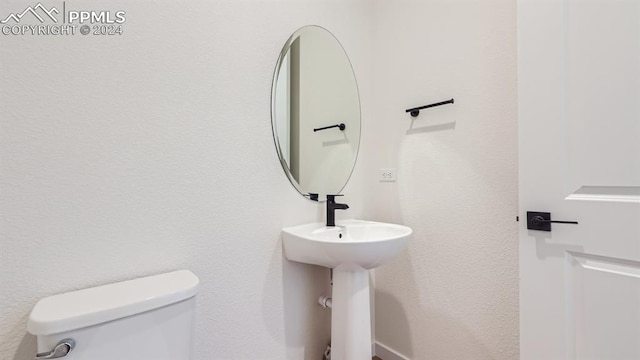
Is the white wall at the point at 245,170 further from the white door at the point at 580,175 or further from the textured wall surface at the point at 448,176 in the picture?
the white door at the point at 580,175

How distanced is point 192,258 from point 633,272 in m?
1.58

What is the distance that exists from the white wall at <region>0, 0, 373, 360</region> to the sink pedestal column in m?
0.22

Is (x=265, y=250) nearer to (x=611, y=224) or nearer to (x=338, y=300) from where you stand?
(x=338, y=300)

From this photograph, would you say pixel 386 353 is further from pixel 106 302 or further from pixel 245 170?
pixel 106 302

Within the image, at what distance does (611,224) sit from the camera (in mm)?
944

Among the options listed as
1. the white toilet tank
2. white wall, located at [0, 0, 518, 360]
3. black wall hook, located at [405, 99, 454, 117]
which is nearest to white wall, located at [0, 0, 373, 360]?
white wall, located at [0, 0, 518, 360]

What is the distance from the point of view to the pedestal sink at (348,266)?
1169 mm

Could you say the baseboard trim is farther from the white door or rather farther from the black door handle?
the black door handle

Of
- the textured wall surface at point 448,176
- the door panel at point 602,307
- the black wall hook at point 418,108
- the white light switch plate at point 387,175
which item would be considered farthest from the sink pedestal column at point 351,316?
the black wall hook at point 418,108

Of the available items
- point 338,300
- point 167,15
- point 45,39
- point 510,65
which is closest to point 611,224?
→ point 510,65

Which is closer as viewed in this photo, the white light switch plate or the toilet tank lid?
the toilet tank lid

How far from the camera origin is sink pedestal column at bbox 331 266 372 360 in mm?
1272

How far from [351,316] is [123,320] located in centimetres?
90

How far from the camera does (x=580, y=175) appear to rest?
39.6 inches
